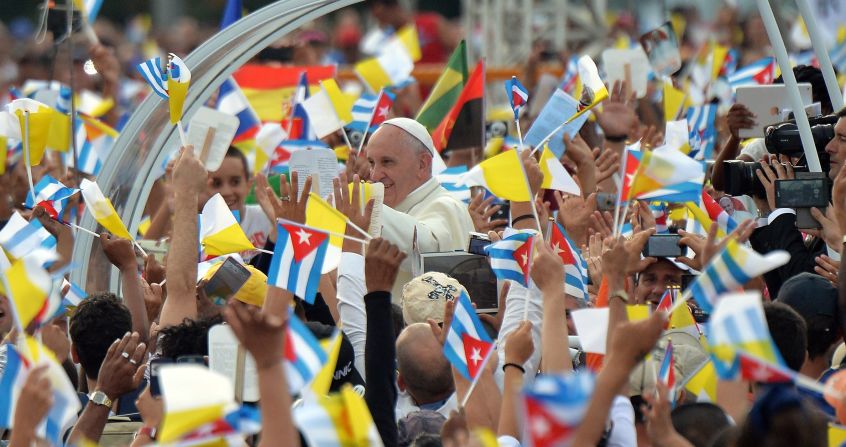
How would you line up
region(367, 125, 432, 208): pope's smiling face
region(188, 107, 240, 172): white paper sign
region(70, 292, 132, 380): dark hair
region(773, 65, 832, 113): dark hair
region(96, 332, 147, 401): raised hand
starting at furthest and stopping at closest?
region(188, 107, 240, 172): white paper sign, region(773, 65, 832, 113): dark hair, region(367, 125, 432, 208): pope's smiling face, region(70, 292, 132, 380): dark hair, region(96, 332, 147, 401): raised hand

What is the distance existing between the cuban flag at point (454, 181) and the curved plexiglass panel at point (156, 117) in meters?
1.64

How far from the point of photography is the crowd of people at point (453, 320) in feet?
12.5

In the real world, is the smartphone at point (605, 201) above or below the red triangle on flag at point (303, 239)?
below

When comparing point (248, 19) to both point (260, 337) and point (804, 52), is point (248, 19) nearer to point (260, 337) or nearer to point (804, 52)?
point (260, 337)

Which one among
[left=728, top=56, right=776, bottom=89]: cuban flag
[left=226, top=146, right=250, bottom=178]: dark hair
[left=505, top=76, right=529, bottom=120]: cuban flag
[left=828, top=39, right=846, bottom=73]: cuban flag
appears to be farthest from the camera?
[left=828, top=39, right=846, bottom=73]: cuban flag

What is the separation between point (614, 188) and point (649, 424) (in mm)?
4401

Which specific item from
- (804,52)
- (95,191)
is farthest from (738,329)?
(804,52)

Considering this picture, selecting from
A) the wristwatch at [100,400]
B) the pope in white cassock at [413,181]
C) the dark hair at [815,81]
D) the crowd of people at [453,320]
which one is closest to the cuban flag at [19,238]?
the crowd of people at [453,320]

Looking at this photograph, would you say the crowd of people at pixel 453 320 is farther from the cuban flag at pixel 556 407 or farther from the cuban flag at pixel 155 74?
the cuban flag at pixel 155 74

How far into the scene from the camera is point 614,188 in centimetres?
854

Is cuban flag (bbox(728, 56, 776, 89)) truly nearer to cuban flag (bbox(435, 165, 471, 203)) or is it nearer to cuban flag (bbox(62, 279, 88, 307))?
cuban flag (bbox(435, 165, 471, 203))

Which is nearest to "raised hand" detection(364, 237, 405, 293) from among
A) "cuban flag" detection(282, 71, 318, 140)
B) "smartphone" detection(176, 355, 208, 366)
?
"smartphone" detection(176, 355, 208, 366)

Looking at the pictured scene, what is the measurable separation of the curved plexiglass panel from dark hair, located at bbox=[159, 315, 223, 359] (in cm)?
214

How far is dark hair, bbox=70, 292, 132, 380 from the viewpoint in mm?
5777
